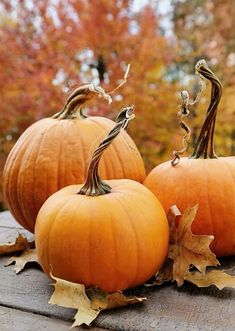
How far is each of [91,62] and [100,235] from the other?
210 centimetres

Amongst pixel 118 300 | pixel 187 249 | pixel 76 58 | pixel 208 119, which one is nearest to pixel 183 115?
pixel 208 119

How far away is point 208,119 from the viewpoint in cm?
85

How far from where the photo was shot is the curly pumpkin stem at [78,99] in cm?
89

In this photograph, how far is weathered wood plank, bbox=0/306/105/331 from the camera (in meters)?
0.61

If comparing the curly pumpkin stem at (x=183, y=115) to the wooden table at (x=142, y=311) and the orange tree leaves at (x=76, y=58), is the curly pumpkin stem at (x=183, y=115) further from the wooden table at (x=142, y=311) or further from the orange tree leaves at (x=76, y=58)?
the orange tree leaves at (x=76, y=58)

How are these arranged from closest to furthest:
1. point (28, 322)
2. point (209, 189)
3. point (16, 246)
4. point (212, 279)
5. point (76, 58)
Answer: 1. point (28, 322)
2. point (212, 279)
3. point (209, 189)
4. point (16, 246)
5. point (76, 58)

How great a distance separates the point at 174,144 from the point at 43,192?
1.72 meters

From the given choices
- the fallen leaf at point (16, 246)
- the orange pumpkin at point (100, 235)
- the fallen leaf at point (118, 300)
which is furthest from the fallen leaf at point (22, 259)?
the fallen leaf at point (118, 300)

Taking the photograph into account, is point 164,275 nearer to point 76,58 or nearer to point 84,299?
point 84,299

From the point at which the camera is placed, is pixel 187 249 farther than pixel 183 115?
No

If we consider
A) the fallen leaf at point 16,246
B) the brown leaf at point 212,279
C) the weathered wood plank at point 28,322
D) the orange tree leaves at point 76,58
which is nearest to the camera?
the weathered wood plank at point 28,322

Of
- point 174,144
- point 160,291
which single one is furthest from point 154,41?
point 160,291

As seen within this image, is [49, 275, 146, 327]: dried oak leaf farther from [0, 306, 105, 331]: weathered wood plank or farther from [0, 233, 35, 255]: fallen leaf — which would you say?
[0, 233, 35, 255]: fallen leaf

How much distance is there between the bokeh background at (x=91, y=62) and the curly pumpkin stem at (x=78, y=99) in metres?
1.20
